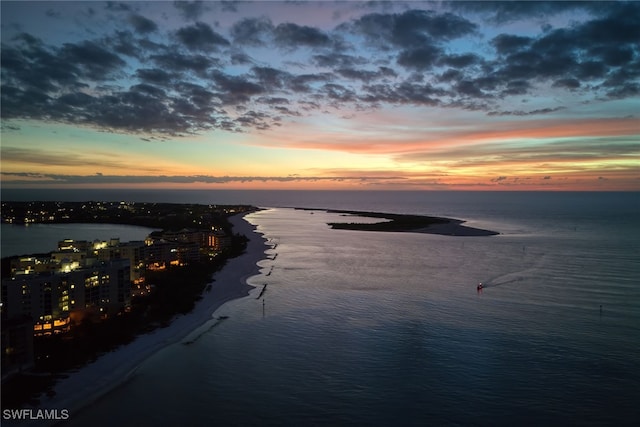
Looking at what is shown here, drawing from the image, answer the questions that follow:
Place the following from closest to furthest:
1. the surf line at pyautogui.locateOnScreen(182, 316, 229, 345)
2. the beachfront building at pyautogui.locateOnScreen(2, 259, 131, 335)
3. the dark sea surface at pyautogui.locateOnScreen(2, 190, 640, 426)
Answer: the dark sea surface at pyautogui.locateOnScreen(2, 190, 640, 426), the beachfront building at pyautogui.locateOnScreen(2, 259, 131, 335), the surf line at pyautogui.locateOnScreen(182, 316, 229, 345)

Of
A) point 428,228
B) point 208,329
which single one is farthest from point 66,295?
point 428,228

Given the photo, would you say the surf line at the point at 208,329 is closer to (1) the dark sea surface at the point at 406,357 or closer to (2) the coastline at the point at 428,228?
(1) the dark sea surface at the point at 406,357

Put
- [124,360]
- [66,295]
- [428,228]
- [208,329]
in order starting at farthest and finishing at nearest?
[428,228], [208,329], [66,295], [124,360]

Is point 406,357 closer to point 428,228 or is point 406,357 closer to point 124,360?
point 124,360

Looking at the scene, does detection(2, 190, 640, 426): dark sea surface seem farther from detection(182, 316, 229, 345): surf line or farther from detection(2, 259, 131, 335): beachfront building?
detection(2, 259, 131, 335): beachfront building

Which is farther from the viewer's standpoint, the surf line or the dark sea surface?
the surf line

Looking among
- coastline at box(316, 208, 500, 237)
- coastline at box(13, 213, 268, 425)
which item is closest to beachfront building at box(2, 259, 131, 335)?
coastline at box(13, 213, 268, 425)

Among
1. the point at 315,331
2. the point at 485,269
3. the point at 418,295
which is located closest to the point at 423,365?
the point at 315,331

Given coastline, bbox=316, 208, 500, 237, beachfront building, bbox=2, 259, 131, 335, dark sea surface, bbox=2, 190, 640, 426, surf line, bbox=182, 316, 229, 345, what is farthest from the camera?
coastline, bbox=316, 208, 500, 237

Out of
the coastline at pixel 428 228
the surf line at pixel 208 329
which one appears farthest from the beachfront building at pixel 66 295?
the coastline at pixel 428 228
